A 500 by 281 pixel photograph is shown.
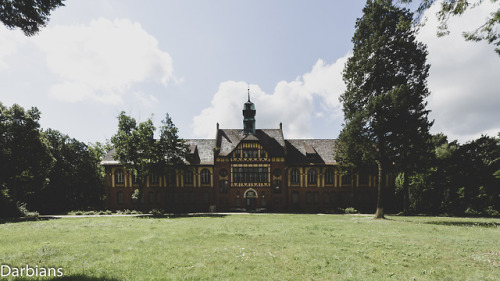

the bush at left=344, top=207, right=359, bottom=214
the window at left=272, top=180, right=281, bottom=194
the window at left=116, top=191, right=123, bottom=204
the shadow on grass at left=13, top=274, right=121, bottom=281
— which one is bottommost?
the bush at left=344, top=207, right=359, bottom=214

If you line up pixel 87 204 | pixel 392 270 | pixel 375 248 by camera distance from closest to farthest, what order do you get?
pixel 392 270
pixel 375 248
pixel 87 204

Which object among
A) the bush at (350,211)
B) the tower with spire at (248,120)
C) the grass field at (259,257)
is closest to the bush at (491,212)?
the bush at (350,211)

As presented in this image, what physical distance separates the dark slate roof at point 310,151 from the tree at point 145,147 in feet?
58.7

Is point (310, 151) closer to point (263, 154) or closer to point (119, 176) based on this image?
point (263, 154)

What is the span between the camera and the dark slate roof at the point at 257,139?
38875 mm

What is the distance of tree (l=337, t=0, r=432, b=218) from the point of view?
21.8m

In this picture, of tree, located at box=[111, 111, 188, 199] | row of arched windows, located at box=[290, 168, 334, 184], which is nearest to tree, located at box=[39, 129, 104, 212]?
tree, located at box=[111, 111, 188, 199]

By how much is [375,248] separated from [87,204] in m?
55.2

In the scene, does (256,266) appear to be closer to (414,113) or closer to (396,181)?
(414,113)

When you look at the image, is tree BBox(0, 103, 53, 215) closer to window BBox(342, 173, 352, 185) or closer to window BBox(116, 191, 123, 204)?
window BBox(116, 191, 123, 204)

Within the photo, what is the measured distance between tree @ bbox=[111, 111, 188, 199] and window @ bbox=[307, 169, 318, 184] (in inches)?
776

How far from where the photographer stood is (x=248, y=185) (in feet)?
124

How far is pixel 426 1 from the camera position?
695cm

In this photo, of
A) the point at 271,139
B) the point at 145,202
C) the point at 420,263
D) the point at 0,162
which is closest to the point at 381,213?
the point at 420,263
